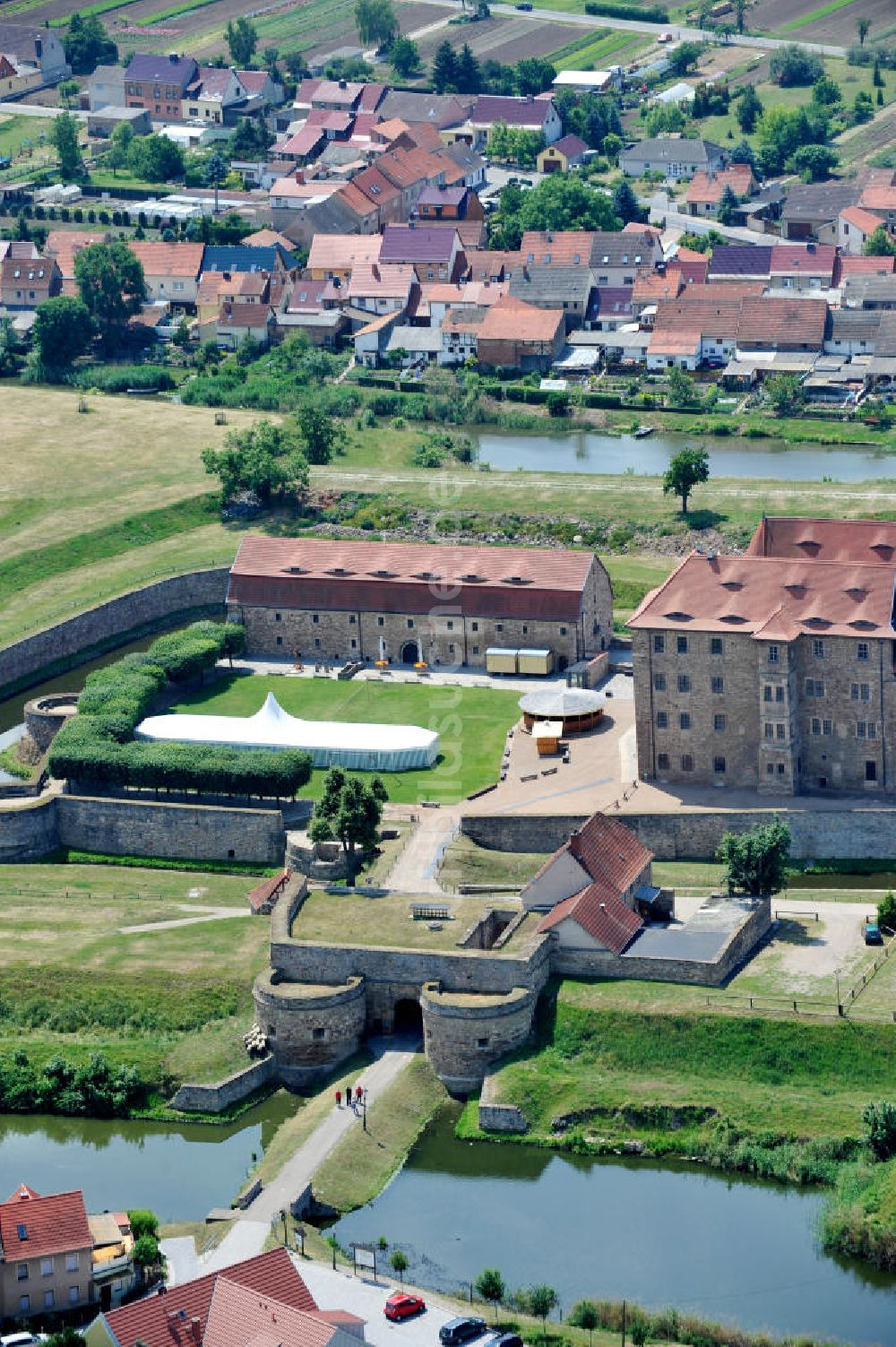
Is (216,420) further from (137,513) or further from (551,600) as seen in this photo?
(551,600)

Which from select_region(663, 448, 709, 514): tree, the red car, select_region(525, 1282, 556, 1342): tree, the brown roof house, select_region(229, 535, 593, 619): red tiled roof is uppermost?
select_region(663, 448, 709, 514): tree

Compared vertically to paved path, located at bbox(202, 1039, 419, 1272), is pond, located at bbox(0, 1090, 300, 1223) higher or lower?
lower

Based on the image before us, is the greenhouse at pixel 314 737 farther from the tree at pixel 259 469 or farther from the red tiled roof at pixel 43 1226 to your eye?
the red tiled roof at pixel 43 1226

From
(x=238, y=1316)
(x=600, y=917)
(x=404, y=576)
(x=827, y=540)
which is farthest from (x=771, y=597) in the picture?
(x=238, y=1316)

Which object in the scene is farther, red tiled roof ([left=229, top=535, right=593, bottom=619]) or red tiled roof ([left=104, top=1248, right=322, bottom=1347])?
red tiled roof ([left=229, top=535, right=593, bottom=619])

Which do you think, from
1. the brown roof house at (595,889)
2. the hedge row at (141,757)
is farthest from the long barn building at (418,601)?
the brown roof house at (595,889)

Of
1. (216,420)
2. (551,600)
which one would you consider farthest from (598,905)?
(216,420)

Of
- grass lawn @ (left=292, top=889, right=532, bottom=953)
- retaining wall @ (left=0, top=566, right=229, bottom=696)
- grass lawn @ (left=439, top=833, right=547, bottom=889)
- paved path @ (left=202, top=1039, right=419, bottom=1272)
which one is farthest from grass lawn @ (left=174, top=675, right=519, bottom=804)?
paved path @ (left=202, top=1039, right=419, bottom=1272)

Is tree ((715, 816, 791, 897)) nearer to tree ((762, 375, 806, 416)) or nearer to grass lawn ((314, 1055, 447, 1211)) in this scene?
grass lawn ((314, 1055, 447, 1211))
